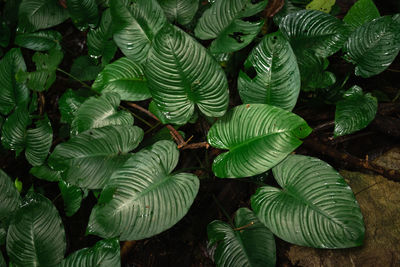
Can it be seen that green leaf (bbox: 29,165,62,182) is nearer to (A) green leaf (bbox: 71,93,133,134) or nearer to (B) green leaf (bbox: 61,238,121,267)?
(A) green leaf (bbox: 71,93,133,134)

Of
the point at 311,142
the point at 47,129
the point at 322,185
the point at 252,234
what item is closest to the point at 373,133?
the point at 311,142

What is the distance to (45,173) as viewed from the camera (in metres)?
1.43

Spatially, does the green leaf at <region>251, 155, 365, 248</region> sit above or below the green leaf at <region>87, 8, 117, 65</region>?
below

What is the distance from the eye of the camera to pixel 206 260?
146 centimetres

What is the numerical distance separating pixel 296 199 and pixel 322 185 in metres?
0.11

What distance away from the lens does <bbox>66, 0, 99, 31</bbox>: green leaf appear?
161cm

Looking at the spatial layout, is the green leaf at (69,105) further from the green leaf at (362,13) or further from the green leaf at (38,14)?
the green leaf at (362,13)

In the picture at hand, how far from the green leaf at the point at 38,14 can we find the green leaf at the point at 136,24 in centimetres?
78

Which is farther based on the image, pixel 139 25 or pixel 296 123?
pixel 139 25

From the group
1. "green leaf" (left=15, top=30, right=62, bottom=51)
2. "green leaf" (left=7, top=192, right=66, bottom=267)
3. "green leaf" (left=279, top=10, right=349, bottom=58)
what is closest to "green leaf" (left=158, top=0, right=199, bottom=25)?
"green leaf" (left=279, top=10, right=349, bottom=58)

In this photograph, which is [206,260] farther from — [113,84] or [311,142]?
[113,84]

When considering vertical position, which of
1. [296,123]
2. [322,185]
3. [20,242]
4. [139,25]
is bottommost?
[20,242]

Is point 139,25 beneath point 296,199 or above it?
above

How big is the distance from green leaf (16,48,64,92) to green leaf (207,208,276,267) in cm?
112
